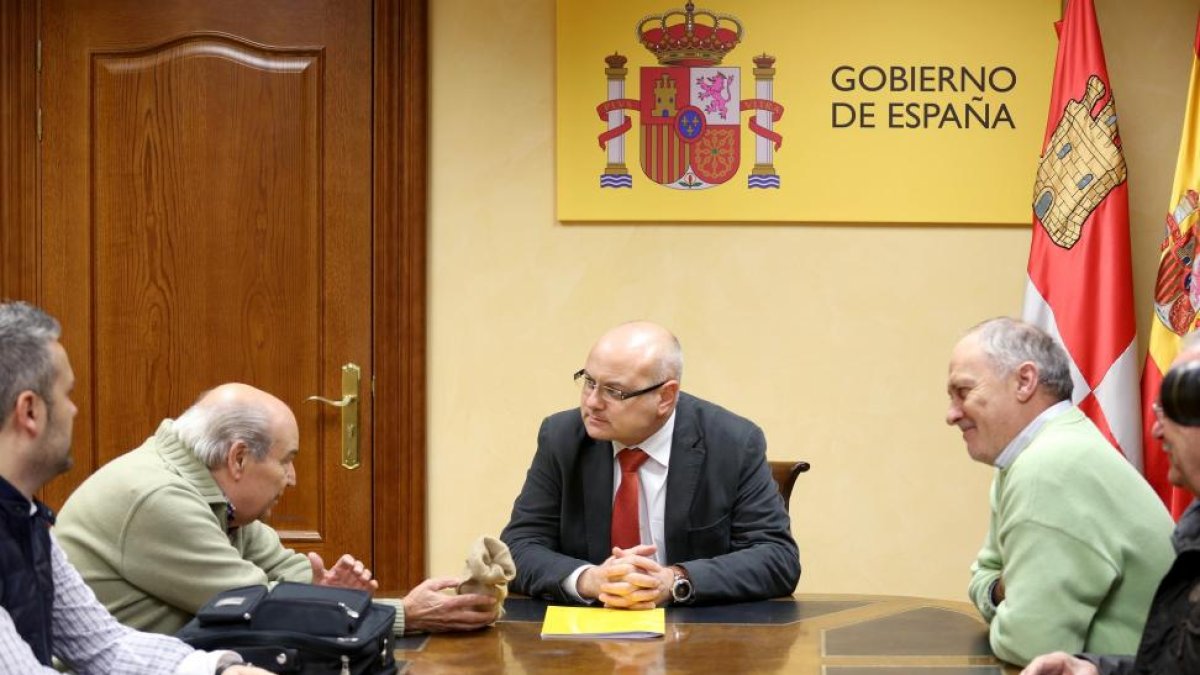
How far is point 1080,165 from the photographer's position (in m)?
4.60

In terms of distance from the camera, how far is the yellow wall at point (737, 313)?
4.86 metres

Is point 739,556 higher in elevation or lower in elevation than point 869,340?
lower

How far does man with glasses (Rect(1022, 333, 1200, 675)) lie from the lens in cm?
237

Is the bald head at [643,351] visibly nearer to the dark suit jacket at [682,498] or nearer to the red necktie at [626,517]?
the dark suit jacket at [682,498]

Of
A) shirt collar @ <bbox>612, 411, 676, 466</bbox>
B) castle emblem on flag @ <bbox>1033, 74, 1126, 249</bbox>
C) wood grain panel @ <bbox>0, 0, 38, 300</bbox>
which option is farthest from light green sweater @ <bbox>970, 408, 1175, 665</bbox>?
wood grain panel @ <bbox>0, 0, 38, 300</bbox>

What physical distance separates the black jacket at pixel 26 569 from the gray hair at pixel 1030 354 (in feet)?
5.86

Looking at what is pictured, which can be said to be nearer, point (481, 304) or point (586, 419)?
point (586, 419)

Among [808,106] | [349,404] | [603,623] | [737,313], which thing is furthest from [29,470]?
[808,106]

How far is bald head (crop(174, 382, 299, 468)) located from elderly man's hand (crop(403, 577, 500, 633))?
43 centimetres

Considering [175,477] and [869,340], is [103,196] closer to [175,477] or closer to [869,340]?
[175,477]

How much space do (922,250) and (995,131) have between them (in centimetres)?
44

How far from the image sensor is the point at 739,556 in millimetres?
3465

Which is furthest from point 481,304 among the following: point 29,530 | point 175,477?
point 29,530

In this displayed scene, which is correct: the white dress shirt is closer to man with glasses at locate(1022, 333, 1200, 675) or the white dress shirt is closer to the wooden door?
man with glasses at locate(1022, 333, 1200, 675)
